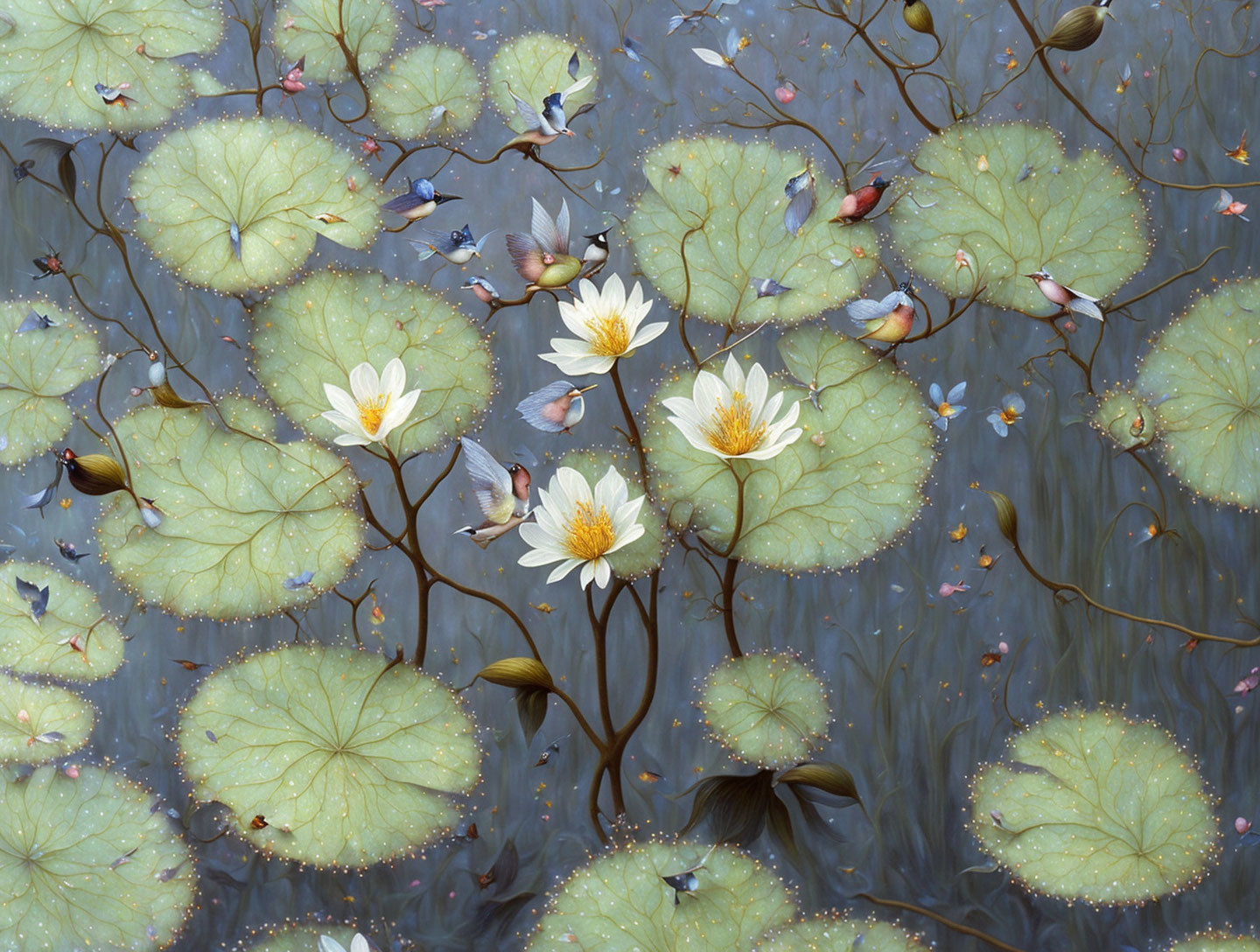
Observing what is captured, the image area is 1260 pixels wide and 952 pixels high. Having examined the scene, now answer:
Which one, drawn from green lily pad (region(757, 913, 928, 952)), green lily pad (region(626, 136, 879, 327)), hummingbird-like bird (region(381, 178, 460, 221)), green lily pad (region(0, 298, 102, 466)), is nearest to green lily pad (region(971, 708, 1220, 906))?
green lily pad (region(757, 913, 928, 952))

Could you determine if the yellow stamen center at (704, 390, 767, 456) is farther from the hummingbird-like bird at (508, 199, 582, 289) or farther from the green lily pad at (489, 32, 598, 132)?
the green lily pad at (489, 32, 598, 132)

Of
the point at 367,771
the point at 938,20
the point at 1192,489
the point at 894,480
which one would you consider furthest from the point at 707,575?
the point at 938,20

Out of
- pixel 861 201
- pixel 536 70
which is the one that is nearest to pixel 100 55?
pixel 536 70

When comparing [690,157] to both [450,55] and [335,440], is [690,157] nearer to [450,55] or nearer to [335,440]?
[450,55]

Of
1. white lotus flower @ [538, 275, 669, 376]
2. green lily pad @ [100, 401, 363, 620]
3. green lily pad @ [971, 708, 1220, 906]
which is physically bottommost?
green lily pad @ [971, 708, 1220, 906]

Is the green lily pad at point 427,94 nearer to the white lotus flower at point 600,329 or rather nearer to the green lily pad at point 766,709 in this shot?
the white lotus flower at point 600,329

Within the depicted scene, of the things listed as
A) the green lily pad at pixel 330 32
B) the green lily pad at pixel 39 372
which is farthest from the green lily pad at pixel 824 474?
the green lily pad at pixel 39 372
